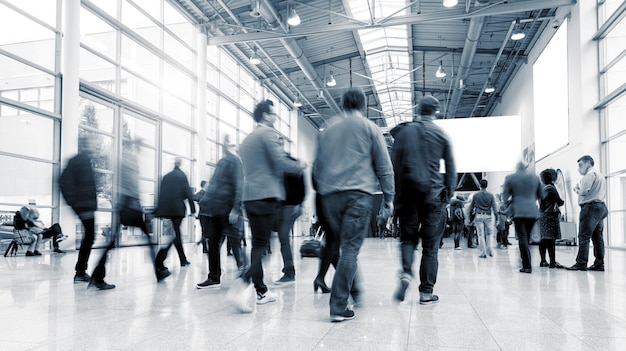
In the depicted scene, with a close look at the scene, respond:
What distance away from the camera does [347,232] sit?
2.91 meters

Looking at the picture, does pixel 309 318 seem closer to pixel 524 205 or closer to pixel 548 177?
pixel 524 205

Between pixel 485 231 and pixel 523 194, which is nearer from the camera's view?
pixel 523 194

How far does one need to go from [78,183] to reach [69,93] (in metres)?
6.54

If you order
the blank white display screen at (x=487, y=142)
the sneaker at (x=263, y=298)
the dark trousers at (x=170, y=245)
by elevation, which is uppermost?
the blank white display screen at (x=487, y=142)

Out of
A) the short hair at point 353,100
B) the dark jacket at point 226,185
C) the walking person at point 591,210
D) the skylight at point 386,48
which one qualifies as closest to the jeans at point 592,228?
the walking person at point 591,210

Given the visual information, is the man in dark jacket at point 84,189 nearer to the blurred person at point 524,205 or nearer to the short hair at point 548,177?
the blurred person at point 524,205

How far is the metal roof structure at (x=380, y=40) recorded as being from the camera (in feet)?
41.1

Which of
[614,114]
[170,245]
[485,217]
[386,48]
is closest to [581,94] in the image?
[614,114]

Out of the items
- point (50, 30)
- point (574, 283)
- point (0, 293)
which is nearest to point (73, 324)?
point (0, 293)

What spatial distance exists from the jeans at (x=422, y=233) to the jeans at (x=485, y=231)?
17.6 feet

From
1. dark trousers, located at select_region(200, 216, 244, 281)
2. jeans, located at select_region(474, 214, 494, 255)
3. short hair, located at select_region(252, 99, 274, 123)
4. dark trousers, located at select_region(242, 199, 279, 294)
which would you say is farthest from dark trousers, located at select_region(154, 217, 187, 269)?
jeans, located at select_region(474, 214, 494, 255)

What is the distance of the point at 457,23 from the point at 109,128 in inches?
416

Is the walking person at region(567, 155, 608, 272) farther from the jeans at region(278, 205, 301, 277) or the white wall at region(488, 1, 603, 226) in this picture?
the white wall at region(488, 1, 603, 226)

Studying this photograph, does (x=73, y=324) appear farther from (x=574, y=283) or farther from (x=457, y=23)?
(x=457, y=23)
